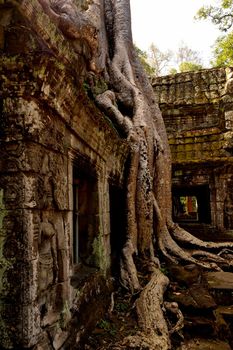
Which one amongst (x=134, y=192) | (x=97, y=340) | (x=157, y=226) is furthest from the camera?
(x=157, y=226)

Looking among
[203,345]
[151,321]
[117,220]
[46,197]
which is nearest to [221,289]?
[203,345]

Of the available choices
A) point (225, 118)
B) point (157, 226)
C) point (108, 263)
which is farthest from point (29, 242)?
point (225, 118)

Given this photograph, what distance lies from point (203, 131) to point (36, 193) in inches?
291

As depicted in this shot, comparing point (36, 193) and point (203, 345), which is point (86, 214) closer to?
point (36, 193)

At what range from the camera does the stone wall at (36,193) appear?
1.68 m

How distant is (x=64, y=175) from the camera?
2297 mm

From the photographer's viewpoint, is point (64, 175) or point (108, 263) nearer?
point (64, 175)

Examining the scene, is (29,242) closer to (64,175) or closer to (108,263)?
(64,175)

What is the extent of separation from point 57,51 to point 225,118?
6.64 m

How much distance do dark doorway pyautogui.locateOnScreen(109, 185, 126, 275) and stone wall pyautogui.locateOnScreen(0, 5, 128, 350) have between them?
2.14 metres

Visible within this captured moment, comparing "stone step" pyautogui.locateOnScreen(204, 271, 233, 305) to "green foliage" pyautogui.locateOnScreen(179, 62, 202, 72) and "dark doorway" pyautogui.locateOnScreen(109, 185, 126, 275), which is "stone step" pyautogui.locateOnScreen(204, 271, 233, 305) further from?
"green foliage" pyautogui.locateOnScreen(179, 62, 202, 72)

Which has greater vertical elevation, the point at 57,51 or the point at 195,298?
the point at 57,51

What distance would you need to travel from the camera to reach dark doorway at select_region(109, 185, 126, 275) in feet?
15.4

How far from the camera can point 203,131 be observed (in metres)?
8.43
